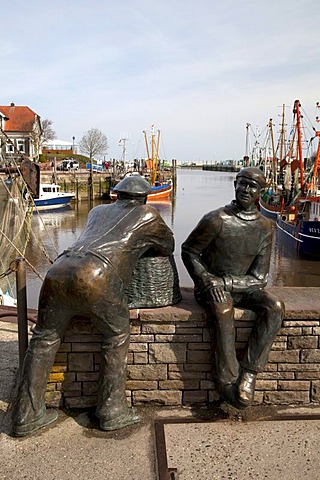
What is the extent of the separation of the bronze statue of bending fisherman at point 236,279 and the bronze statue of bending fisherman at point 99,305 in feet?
1.74

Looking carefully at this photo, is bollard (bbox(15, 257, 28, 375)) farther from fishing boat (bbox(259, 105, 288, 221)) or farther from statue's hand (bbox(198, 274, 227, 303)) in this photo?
fishing boat (bbox(259, 105, 288, 221))

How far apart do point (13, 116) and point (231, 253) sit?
182 feet

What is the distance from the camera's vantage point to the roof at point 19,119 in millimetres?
52438

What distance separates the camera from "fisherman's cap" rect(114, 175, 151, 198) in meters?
3.67

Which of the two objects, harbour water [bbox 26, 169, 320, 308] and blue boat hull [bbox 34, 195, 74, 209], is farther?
blue boat hull [bbox 34, 195, 74, 209]

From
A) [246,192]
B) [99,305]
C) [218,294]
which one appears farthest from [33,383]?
[246,192]

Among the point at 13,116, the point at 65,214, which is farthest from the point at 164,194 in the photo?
the point at 13,116

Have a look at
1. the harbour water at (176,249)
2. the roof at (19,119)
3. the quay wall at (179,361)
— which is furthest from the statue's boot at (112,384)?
the roof at (19,119)

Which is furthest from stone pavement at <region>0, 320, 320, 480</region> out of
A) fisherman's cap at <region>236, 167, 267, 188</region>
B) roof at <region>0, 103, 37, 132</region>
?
roof at <region>0, 103, 37, 132</region>

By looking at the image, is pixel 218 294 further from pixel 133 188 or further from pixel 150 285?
pixel 133 188

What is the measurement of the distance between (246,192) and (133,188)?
924 mm

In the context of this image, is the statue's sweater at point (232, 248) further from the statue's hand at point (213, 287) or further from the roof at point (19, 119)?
the roof at point (19, 119)

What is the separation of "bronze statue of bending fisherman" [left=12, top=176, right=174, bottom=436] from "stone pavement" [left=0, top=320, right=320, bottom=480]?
148mm

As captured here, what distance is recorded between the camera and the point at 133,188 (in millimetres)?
3672
